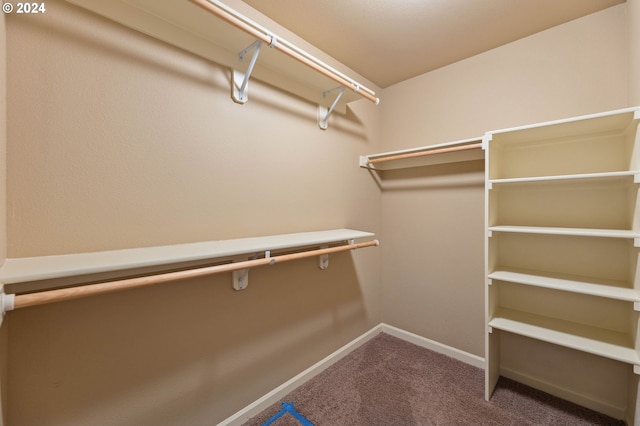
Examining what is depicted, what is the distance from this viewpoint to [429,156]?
6.69ft

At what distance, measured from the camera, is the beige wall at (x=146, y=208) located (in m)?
0.88

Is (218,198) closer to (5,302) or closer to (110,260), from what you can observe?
(110,260)

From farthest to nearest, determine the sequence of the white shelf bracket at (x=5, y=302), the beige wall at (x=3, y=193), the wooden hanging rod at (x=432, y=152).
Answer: the wooden hanging rod at (x=432, y=152) < the beige wall at (x=3, y=193) < the white shelf bracket at (x=5, y=302)

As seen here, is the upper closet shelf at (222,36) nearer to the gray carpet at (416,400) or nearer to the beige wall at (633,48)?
the beige wall at (633,48)

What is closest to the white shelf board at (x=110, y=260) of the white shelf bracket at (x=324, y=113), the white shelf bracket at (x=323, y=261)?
the white shelf bracket at (x=323, y=261)

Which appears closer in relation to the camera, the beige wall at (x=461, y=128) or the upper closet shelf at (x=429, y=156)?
the beige wall at (x=461, y=128)

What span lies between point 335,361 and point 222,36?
2207mm

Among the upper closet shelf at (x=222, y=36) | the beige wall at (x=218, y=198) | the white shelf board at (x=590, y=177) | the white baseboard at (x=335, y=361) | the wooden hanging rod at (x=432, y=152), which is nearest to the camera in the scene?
the beige wall at (x=218, y=198)

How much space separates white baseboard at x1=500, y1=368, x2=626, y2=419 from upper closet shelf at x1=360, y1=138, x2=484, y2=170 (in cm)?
155

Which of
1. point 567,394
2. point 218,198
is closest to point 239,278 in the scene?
point 218,198

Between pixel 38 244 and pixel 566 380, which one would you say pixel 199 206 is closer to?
pixel 38 244

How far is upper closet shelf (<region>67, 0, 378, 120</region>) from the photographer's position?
3.29ft

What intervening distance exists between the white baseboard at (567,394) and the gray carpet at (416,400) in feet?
0.12

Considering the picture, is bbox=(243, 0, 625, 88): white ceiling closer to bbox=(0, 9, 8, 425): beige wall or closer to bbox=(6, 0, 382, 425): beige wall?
bbox=(6, 0, 382, 425): beige wall
